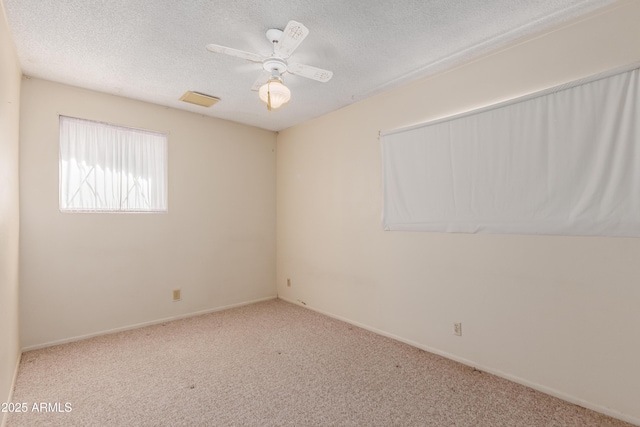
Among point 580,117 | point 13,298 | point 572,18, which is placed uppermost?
point 572,18

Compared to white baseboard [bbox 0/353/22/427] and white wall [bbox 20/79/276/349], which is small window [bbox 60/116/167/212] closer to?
white wall [bbox 20/79/276/349]

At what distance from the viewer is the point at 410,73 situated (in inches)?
111

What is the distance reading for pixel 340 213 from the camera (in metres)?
3.73

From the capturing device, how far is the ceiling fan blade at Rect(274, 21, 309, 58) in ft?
5.95

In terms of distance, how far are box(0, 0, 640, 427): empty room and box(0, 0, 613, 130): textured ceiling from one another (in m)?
0.02

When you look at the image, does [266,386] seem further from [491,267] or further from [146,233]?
[146,233]

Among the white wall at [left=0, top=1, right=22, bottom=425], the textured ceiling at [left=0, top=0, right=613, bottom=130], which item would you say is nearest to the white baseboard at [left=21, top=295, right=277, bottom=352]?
the white wall at [left=0, top=1, right=22, bottom=425]

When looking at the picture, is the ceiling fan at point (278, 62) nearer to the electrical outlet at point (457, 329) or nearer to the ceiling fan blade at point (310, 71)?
the ceiling fan blade at point (310, 71)

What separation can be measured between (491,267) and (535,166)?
81 centimetres

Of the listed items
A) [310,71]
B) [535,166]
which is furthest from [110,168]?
[535,166]

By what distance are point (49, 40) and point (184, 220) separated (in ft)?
6.75

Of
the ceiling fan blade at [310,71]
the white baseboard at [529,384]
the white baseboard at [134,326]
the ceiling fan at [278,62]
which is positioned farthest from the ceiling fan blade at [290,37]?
the white baseboard at [134,326]

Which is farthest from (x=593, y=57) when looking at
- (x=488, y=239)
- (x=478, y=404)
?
(x=478, y=404)

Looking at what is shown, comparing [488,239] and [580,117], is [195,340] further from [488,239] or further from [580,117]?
[580,117]
